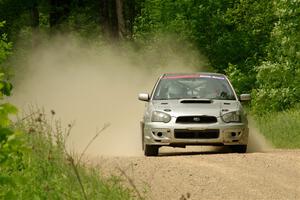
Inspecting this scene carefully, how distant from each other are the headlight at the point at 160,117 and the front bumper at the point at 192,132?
8cm

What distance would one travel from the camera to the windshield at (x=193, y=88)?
57.9ft

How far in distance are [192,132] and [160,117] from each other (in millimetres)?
601

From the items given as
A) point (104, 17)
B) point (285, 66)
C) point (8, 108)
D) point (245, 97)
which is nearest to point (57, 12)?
point (104, 17)

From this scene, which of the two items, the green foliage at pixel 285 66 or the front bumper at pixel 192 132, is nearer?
the front bumper at pixel 192 132

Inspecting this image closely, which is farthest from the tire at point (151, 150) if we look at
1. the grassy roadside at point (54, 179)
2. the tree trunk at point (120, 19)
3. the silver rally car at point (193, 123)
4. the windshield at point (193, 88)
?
the tree trunk at point (120, 19)

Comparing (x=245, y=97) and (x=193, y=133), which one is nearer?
(x=193, y=133)

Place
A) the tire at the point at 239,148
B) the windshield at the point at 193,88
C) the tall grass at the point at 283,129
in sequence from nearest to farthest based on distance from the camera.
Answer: the tire at the point at 239,148 → the windshield at the point at 193,88 → the tall grass at the point at 283,129

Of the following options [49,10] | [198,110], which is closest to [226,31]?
[49,10]

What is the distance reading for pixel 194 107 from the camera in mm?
Answer: 16656

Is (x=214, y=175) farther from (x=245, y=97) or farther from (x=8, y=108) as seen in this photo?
(x=8, y=108)

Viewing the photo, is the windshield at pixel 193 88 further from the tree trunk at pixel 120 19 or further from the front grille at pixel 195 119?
the tree trunk at pixel 120 19

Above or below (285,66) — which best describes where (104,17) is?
below

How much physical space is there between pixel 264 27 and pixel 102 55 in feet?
29.0

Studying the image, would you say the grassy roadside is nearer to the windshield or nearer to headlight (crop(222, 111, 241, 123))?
headlight (crop(222, 111, 241, 123))
